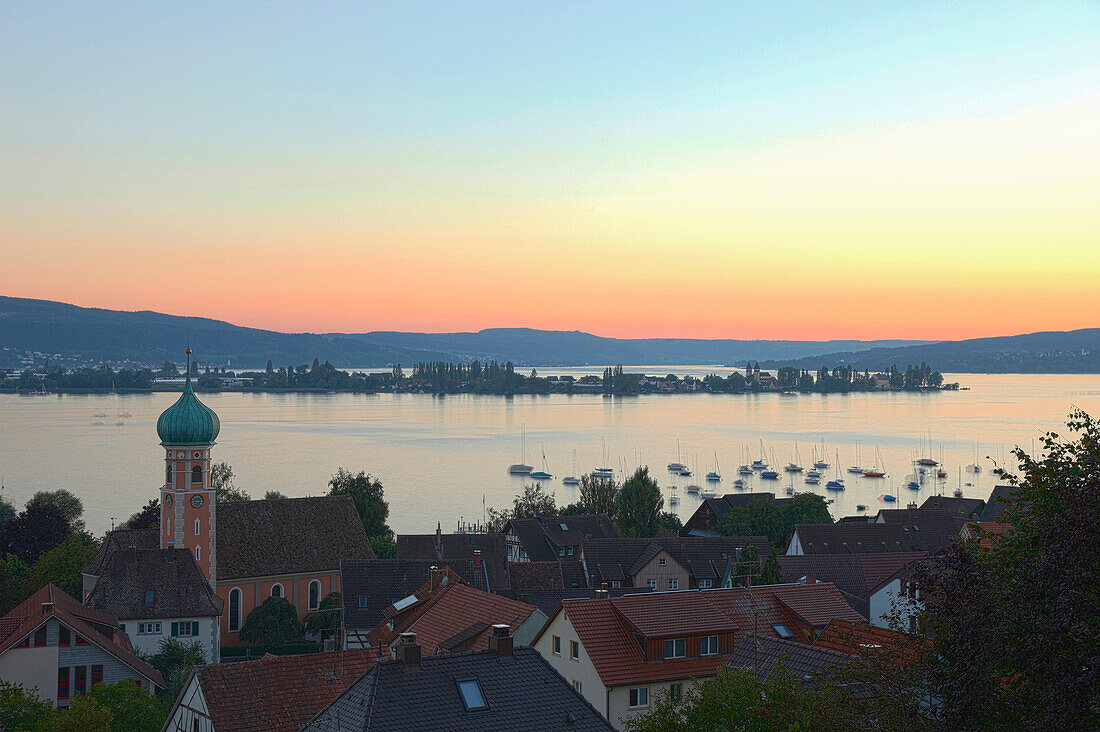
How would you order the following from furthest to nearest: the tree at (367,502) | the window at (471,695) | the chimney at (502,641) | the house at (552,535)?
the tree at (367,502), the house at (552,535), the chimney at (502,641), the window at (471,695)

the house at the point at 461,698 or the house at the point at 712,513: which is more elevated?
the house at the point at 461,698

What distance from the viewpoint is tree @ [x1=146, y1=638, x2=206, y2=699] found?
33.6 metres

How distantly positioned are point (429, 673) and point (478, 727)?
50.9 inches

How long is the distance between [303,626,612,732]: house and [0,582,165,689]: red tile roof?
14374 mm

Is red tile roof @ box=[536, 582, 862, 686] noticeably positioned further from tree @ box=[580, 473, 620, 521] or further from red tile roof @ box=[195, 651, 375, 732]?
tree @ box=[580, 473, 620, 521]

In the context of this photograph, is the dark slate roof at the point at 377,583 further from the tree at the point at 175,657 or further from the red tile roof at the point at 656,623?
the red tile roof at the point at 656,623

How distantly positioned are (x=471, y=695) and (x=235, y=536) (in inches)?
1102

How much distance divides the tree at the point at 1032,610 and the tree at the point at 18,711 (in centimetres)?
1778

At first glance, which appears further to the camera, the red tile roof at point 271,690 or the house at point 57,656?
the house at point 57,656

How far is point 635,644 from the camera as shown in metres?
24.0

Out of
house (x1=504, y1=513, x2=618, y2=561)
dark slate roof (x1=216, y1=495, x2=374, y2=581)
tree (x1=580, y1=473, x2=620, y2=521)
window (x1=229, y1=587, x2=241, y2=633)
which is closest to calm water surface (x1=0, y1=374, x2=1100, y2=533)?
tree (x1=580, y1=473, x2=620, y2=521)

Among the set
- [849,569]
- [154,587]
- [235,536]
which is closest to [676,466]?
[849,569]

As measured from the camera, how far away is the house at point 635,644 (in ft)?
76.3

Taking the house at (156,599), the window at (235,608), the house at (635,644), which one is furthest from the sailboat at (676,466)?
the house at (635,644)
